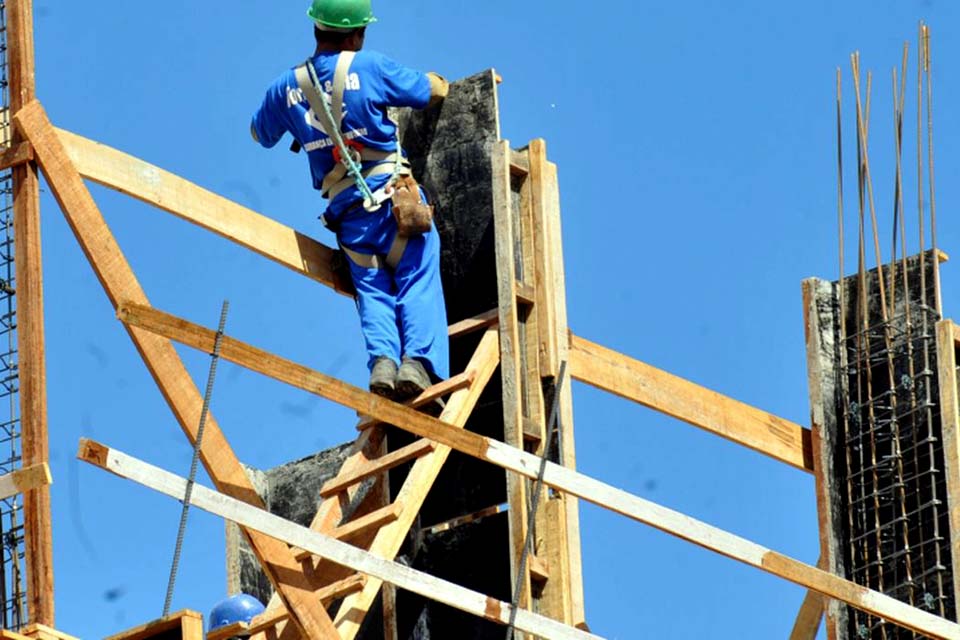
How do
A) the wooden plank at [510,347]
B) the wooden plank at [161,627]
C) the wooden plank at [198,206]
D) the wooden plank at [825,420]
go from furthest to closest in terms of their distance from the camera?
the wooden plank at [825,420]
the wooden plank at [510,347]
the wooden plank at [198,206]
the wooden plank at [161,627]

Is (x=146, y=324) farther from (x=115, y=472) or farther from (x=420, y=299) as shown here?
(x=420, y=299)

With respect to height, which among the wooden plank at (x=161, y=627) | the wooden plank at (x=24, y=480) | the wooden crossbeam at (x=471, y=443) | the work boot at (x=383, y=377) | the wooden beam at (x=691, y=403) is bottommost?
the wooden plank at (x=161, y=627)

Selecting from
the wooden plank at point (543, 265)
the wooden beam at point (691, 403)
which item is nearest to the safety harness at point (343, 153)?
the wooden plank at point (543, 265)

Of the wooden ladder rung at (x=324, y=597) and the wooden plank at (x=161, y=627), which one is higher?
the wooden ladder rung at (x=324, y=597)

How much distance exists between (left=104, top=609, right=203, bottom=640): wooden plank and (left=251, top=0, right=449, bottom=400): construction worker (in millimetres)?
3678

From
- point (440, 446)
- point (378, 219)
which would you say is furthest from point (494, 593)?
point (378, 219)

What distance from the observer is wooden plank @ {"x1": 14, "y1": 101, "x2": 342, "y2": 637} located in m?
15.5

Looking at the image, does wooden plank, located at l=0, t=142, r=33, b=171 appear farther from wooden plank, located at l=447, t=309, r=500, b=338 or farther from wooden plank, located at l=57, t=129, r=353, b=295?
wooden plank, located at l=447, t=309, r=500, b=338

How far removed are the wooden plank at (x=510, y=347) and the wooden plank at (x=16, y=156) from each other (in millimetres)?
2735

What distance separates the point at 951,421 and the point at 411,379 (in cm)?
333

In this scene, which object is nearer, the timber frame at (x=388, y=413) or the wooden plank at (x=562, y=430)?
the timber frame at (x=388, y=413)

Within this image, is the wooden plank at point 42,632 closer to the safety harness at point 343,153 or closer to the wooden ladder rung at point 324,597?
the wooden ladder rung at point 324,597

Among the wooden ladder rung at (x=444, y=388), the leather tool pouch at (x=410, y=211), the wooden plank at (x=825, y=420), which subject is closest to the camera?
the wooden ladder rung at (x=444, y=388)

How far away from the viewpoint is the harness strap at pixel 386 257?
58.1 ft
